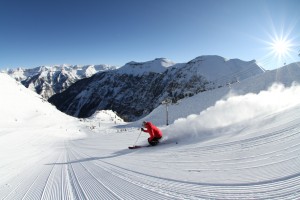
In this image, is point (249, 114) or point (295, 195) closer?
point (295, 195)

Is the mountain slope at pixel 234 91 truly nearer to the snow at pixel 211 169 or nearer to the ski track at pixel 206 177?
the snow at pixel 211 169

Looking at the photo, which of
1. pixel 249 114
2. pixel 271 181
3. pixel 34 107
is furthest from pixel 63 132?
pixel 271 181

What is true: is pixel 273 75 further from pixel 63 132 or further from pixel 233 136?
pixel 233 136

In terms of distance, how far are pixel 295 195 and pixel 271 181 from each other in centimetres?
74

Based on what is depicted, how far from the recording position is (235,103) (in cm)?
1409

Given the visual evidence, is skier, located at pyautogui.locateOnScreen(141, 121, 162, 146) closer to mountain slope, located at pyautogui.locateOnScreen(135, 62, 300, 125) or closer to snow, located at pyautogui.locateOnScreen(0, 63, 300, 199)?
snow, located at pyautogui.locateOnScreen(0, 63, 300, 199)

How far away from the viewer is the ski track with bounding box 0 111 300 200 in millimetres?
4719

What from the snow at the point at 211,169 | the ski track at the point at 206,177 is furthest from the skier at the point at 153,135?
the ski track at the point at 206,177

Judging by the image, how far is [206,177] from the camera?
5793mm

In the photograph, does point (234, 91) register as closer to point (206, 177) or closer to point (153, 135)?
point (153, 135)

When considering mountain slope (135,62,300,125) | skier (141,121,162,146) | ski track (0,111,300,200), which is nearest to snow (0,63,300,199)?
ski track (0,111,300,200)

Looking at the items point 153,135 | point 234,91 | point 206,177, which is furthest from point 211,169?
point 234,91

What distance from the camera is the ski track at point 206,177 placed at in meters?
4.72

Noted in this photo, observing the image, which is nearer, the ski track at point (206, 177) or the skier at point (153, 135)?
the ski track at point (206, 177)
